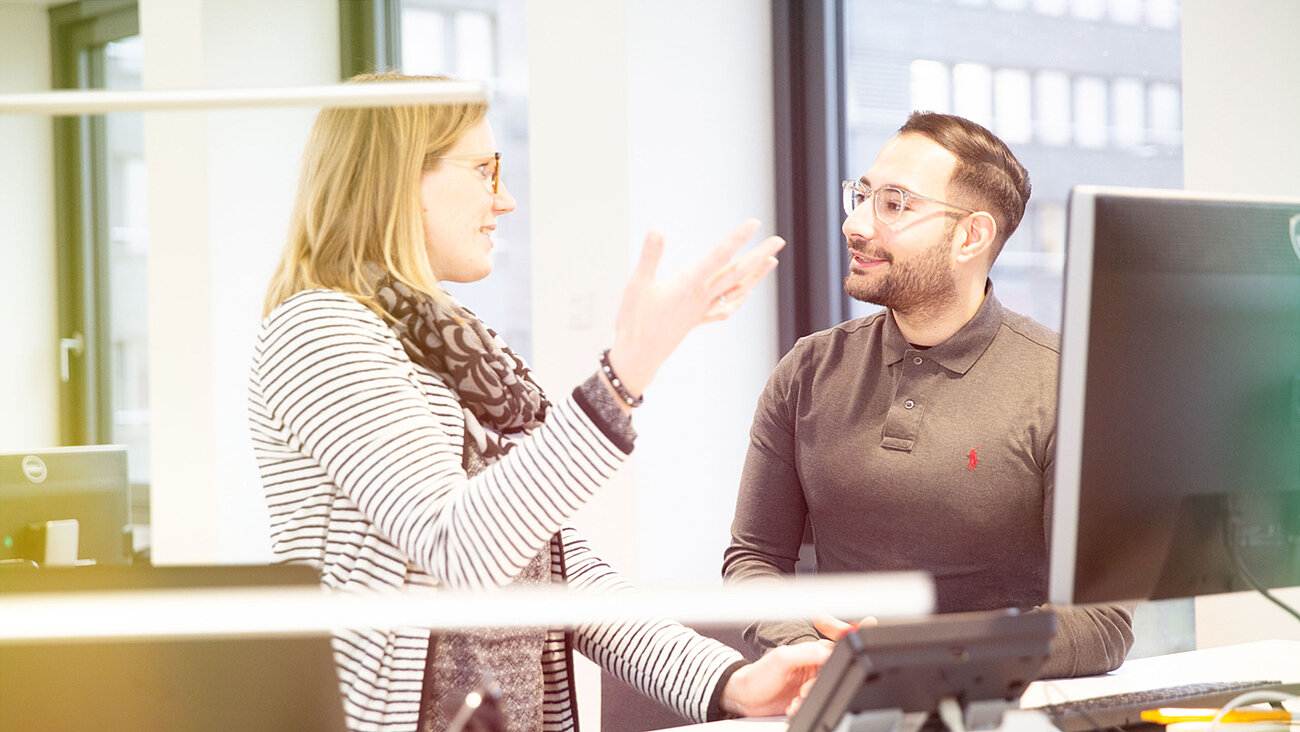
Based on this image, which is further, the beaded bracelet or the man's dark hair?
the man's dark hair

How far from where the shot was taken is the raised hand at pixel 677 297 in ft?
3.37

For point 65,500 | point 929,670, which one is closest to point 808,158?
point 65,500

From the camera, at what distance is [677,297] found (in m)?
1.05

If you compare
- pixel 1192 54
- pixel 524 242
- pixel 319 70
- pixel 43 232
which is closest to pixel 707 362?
pixel 524 242

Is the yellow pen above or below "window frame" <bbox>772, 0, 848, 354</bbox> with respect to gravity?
below

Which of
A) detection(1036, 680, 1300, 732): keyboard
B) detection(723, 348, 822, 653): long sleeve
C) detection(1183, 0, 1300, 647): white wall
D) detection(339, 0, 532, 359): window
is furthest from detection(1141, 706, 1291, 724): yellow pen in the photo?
detection(339, 0, 532, 359): window

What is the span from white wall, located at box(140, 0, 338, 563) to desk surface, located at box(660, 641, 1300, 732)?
9.45ft

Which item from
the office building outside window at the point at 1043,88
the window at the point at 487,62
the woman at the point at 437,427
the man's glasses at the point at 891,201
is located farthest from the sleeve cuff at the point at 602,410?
the window at the point at 487,62

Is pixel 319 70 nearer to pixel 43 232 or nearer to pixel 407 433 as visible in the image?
pixel 43 232

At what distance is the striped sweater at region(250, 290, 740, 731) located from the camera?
114 cm

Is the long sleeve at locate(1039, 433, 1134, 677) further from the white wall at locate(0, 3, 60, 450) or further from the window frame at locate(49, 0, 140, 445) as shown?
the white wall at locate(0, 3, 60, 450)

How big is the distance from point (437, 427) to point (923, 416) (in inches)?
32.3

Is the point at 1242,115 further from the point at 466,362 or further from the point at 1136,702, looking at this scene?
the point at 466,362

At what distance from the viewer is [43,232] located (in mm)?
5035
